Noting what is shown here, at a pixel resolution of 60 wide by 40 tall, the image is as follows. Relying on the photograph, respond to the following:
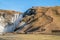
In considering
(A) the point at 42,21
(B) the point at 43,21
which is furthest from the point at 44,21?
(A) the point at 42,21

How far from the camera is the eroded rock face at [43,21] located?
174 feet

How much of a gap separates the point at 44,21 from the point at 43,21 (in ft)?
1.44

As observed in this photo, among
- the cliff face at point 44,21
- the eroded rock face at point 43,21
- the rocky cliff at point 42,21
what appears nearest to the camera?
the rocky cliff at point 42,21

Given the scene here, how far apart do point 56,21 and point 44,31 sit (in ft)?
18.2

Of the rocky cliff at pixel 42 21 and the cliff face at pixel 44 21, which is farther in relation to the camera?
the cliff face at pixel 44 21

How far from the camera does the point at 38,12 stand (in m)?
64.9

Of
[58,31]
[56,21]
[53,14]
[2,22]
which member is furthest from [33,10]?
[2,22]

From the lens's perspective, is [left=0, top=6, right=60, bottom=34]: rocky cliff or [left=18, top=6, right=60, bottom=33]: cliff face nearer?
[left=0, top=6, right=60, bottom=34]: rocky cliff

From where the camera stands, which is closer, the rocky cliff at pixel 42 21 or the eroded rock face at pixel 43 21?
the rocky cliff at pixel 42 21

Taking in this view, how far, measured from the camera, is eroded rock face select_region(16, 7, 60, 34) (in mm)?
53091

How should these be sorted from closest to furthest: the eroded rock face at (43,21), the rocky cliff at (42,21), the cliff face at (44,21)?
1. the rocky cliff at (42,21)
2. the cliff face at (44,21)
3. the eroded rock face at (43,21)

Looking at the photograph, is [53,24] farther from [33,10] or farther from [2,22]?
[2,22]

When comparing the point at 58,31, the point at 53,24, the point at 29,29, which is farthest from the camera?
the point at 29,29

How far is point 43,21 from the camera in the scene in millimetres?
58188
